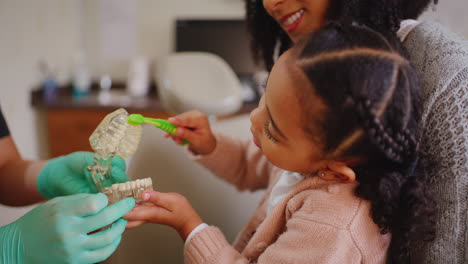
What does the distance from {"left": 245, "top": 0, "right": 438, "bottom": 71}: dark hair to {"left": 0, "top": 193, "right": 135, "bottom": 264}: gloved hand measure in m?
0.55

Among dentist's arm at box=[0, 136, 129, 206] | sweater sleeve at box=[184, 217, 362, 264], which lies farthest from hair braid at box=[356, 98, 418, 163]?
dentist's arm at box=[0, 136, 129, 206]

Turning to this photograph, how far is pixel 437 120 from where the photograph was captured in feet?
1.99

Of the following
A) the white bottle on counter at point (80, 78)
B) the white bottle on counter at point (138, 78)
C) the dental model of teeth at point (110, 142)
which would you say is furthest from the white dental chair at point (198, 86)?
the dental model of teeth at point (110, 142)

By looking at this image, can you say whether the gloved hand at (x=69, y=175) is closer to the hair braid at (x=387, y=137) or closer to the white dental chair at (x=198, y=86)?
the hair braid at (x=387, y=137)

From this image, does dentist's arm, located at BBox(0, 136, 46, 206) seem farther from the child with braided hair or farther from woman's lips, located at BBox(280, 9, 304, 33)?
woman's lips, located at BBox(280, 9, 304, 33)

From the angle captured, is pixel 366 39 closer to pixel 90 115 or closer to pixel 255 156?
pixel 255 156

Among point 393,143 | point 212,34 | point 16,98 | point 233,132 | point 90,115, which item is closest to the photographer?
point 393,143

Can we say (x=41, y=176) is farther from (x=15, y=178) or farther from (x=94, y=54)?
(x=94, y=54)

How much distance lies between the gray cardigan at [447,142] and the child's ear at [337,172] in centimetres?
16

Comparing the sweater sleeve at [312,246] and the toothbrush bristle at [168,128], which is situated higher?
the toothbrush bristle at [168,128]

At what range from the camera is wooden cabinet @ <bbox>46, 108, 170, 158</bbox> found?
2.25m

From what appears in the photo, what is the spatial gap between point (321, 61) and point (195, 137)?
→ 43cm

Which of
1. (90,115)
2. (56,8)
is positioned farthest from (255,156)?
(56,8)

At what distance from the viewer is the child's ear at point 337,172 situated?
1.89ft
